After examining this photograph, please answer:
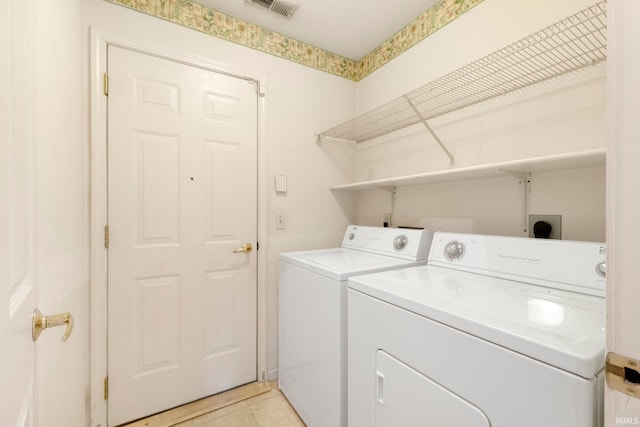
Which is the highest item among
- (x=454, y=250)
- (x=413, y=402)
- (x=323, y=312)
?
(x=454, y=250)

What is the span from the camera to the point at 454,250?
4.47ft

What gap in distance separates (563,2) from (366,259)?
1.51 m

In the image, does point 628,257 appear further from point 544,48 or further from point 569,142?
point 544,48

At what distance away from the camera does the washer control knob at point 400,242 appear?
5.30 ft

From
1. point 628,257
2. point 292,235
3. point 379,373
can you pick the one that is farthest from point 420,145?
point 628,257

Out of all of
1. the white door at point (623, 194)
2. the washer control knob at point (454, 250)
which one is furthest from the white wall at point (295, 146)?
the white door at point (623, 194)

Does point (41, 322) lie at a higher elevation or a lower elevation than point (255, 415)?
higher

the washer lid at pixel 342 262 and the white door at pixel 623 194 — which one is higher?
the white door at pixel 623 194

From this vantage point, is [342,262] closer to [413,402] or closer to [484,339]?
[413,402]

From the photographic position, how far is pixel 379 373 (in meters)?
1.02

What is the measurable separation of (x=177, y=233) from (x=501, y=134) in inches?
76.4

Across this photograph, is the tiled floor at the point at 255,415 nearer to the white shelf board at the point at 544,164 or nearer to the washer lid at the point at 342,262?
the washer lid at the point at 342,262

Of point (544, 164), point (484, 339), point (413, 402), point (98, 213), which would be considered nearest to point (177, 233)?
point (98, 213)

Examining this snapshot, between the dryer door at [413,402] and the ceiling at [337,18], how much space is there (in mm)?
1992
